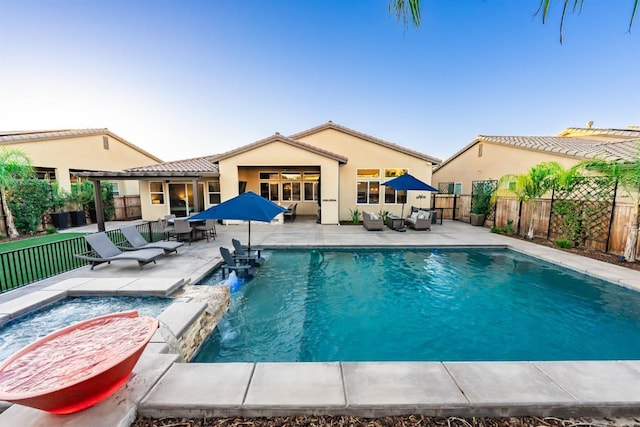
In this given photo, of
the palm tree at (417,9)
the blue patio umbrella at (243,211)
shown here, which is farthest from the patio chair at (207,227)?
the palm tree at (417,9)

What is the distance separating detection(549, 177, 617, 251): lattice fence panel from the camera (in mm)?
8734

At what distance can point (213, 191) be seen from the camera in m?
16.6

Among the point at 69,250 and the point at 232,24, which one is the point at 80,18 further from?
the point at 69,250

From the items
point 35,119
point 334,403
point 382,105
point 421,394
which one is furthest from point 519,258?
point 35,119

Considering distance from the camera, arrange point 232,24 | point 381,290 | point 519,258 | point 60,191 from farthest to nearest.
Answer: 1. point 60,191
2. point 232,24
3. point 519,258
4. point 381,290

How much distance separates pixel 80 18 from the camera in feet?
30.6

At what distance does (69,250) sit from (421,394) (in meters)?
11.2

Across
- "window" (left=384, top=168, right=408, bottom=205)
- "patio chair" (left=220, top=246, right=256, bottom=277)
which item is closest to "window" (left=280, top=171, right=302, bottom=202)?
"window" (left=384, top=168, right=408, bottom=205)

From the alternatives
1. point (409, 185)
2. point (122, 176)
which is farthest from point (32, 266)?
point (409, 185)

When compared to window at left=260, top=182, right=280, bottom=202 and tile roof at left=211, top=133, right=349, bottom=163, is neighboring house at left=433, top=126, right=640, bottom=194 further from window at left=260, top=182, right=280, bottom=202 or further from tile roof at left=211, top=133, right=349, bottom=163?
window at left=260, top=182, right=280, bottom=202

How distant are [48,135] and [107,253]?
13665 mm

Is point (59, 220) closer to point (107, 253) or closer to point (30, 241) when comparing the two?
point (30, 241)

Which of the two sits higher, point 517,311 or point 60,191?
point 60,191

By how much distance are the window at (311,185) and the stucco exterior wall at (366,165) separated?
2.54 meters
